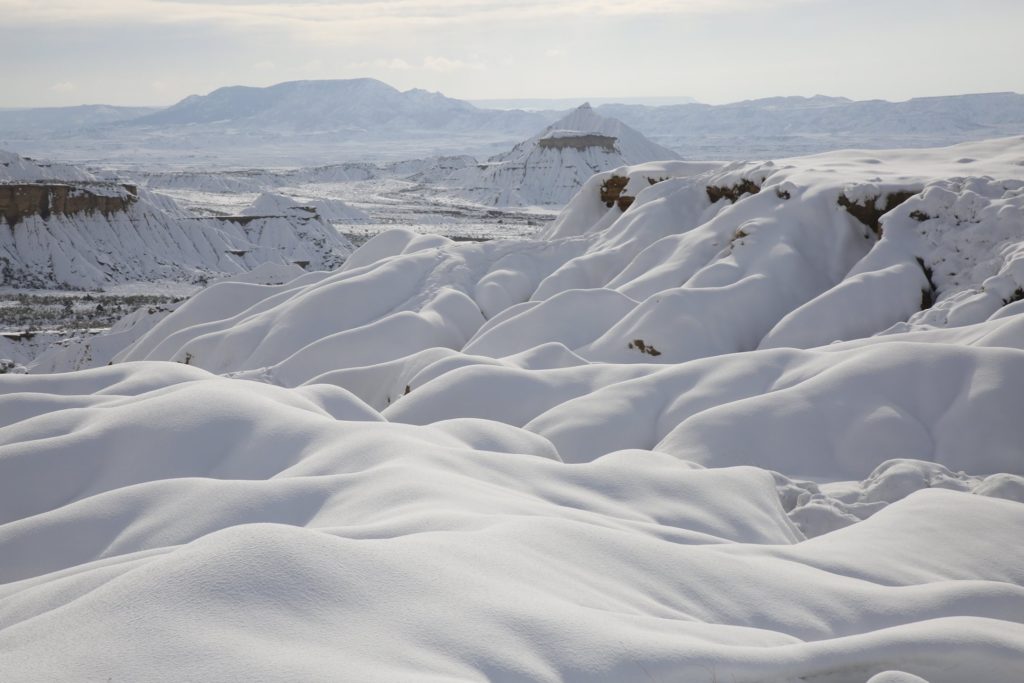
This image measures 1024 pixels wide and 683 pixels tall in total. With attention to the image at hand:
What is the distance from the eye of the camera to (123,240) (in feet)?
192

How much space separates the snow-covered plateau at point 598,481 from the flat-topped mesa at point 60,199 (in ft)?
144

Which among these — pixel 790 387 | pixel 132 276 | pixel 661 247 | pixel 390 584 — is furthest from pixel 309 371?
pixel 132 276

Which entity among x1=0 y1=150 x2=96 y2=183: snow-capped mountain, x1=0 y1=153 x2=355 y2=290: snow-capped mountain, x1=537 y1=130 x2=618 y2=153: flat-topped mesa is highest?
x1=537 y1=130 x2=618 y2=153: flat-topped mesa

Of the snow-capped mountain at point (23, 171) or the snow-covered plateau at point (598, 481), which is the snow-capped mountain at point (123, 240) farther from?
the snow-covered plateau at point (598, 481)

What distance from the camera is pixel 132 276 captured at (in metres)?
55.5

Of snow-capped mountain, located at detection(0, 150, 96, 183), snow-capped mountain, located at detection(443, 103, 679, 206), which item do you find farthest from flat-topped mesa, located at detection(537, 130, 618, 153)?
snow-capped mountain, located at detection(0, 150, 96, 183)

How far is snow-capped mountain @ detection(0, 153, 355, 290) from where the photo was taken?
178 ft

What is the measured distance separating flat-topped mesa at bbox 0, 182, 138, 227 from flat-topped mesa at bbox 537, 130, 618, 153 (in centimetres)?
5363

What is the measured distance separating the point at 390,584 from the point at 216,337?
17.2 metres

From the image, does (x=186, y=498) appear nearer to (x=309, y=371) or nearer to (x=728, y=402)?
(x=728, y=402)

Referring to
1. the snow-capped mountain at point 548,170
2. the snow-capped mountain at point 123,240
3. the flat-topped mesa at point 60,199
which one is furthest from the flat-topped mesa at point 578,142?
the flat-topped mesa at point 60,199

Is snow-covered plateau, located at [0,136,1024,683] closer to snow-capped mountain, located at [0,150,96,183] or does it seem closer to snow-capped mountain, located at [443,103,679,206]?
snow-capped mountain, located at [0,150,96,183]

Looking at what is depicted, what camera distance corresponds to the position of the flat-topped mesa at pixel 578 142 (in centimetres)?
10369

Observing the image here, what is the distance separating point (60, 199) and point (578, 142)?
61.2 meters
